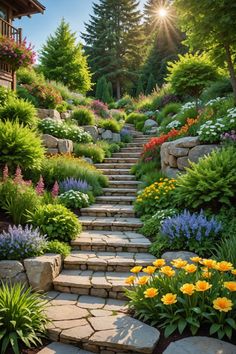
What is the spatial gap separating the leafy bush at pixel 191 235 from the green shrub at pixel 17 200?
227 centimetres

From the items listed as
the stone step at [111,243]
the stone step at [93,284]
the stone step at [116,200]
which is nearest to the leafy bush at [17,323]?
the stone step at [93,284]

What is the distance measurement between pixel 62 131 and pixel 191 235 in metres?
6.24

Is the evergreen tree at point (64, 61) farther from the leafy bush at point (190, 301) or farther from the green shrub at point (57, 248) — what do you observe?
the leafy bush at point (190, 301)

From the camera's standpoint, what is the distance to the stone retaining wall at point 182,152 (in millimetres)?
7105

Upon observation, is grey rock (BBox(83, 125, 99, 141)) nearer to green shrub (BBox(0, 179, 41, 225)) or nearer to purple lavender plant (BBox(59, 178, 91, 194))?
purple lavender plant (BBox(59, 178, 91, 194))

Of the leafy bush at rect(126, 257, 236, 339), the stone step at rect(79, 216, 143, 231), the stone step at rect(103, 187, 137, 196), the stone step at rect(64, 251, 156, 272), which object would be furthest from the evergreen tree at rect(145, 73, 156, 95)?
the leafy bush at rect(126, 257, 236, 339)

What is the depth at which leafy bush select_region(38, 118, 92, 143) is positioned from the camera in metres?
9.77

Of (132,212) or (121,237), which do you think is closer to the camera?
(121,237)

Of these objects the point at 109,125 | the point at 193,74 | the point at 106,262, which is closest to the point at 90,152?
the point at 109,125

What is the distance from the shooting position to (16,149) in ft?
22.7

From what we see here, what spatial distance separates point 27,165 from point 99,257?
2.94 m

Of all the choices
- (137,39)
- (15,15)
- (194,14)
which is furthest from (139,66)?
(194,14)

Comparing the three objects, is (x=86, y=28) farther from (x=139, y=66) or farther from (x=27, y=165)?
(x=27, y=165)

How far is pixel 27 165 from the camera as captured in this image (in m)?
7.00
